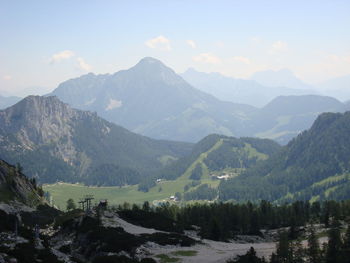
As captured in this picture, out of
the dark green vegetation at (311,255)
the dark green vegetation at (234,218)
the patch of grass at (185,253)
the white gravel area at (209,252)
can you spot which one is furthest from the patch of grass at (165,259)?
the dark green vegetation at (234,218)

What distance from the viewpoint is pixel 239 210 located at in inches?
7293

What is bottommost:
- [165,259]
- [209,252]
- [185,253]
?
[209,252]

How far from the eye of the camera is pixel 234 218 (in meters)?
174

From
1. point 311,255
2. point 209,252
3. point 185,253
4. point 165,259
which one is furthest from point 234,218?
point 165,259

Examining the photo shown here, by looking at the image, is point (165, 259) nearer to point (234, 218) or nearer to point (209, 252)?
point (209, 252)

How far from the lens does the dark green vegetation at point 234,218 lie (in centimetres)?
14725

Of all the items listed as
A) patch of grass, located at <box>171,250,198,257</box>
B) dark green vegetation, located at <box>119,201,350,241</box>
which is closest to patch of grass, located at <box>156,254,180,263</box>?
patch of grass, located at <box>171,250,198,257</box>

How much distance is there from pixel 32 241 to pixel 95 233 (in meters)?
35.8

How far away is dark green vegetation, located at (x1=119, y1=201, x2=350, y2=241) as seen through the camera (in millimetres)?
147250

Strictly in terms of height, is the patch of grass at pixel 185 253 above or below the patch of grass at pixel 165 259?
below

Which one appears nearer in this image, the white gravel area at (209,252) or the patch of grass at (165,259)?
the patch of grass at (165,259)

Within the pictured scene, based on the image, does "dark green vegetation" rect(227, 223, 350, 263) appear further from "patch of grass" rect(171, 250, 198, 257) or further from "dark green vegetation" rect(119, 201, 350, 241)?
"dark green vegetation" rect(119, 201, 350, 241)

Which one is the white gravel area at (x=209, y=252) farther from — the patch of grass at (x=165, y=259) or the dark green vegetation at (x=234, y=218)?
the dark green vegetation at (x=234, y=218)

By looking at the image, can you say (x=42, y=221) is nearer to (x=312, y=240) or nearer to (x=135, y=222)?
(x=135, y=222)
